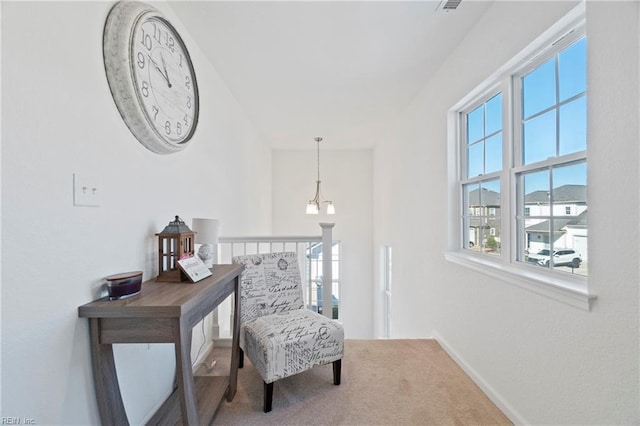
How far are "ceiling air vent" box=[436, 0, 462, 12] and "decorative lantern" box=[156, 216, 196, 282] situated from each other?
81.7 inches

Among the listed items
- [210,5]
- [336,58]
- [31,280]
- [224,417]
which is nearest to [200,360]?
[224,417]

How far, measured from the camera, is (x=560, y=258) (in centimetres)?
135

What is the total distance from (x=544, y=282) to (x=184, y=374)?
1.66m

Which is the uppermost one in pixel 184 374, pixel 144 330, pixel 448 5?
pixel 448 5

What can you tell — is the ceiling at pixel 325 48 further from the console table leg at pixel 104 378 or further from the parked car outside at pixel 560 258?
the console table leg at pixel 104 378

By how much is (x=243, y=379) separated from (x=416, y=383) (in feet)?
3.89

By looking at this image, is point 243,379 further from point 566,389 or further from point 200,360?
point 566,389

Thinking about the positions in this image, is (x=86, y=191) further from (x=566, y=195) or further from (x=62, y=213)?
(x=566, y=195)

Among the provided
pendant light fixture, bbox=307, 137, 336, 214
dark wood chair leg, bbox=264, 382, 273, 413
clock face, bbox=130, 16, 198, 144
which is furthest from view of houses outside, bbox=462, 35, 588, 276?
pendant light fixture, bbox=307, 137, 336, 214

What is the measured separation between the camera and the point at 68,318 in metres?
0.99

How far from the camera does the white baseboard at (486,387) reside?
1488 millimetres

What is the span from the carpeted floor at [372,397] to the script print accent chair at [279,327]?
12 centimetres

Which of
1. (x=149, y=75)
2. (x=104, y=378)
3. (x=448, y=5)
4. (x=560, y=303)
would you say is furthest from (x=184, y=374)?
(x=448, y=5)

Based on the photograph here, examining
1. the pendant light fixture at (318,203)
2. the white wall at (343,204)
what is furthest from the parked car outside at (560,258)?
the white wall at (343,204)
